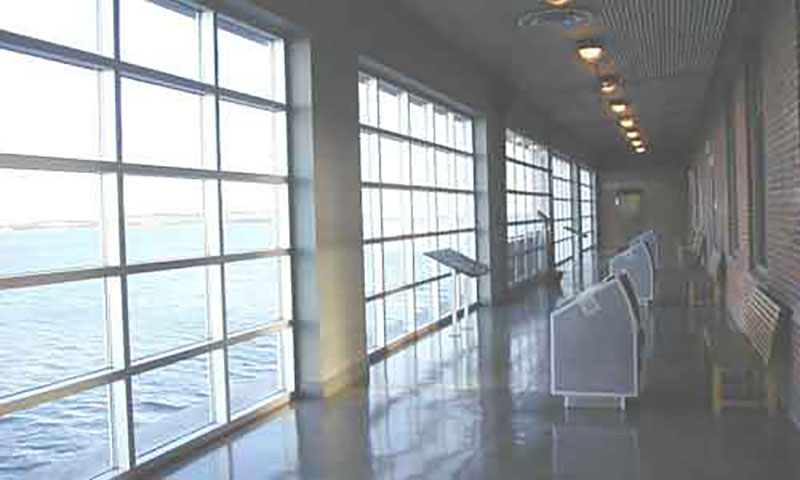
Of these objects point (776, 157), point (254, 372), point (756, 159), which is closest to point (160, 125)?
point (254, 372)

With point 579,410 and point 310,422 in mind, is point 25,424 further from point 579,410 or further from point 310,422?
point 579,410

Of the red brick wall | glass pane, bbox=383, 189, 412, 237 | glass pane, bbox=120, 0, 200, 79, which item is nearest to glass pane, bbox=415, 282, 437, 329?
glass pane, bbox=383, 189, 412, 237

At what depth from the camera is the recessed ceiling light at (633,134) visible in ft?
76.7

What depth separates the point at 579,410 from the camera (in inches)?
256

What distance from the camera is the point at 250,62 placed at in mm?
6801

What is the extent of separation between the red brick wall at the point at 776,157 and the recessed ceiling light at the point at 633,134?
515 inches

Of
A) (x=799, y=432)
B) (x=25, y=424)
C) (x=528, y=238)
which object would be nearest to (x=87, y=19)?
(x=25, y=424)

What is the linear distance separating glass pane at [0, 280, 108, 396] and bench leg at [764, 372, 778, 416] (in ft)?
15.0

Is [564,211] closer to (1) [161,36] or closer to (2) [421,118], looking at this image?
(2) [421,118]

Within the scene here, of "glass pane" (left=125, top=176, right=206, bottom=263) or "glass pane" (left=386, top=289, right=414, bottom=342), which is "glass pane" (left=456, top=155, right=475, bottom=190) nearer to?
"glass pane" (left=386, top=289, right=414, bottom=342)

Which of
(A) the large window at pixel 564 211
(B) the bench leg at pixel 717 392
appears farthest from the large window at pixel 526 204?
(B) the bench leg at pixel 717 392

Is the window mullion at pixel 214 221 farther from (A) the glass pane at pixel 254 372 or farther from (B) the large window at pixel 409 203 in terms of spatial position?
(B) the large window at pixel 409 203

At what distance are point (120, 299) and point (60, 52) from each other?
138 cm

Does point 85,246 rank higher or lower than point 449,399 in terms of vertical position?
higher
